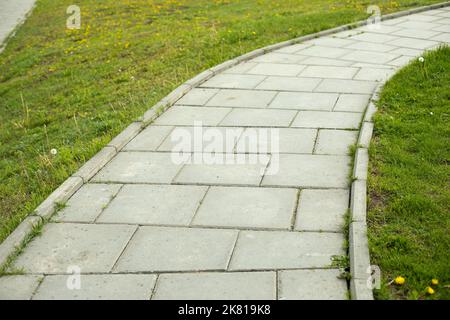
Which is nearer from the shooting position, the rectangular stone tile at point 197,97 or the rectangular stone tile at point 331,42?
the rectangular stone tile at point 197,97

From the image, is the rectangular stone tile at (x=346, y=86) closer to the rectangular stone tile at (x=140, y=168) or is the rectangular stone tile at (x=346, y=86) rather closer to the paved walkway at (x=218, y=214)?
the paved walkway at (x=218, y=214)

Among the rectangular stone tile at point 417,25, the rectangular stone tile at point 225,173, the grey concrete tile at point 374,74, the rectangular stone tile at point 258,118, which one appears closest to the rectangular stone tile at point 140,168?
the rectangular stone tile at point 225,173

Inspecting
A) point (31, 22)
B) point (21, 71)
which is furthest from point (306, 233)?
point (31, 22)

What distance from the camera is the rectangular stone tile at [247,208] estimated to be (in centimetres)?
409

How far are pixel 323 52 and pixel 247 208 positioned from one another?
5.00 meters

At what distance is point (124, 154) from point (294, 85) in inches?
108

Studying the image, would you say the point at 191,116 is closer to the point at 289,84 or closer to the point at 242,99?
the point at 242,99

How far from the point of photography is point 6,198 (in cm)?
497

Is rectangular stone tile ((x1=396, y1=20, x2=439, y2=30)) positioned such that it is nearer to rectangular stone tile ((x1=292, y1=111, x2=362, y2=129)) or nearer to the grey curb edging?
the grey curb edging

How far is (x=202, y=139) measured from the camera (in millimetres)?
5641

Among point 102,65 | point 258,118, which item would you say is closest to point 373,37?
point 258,118

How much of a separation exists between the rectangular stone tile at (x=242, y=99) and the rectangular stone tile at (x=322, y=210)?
229 cm

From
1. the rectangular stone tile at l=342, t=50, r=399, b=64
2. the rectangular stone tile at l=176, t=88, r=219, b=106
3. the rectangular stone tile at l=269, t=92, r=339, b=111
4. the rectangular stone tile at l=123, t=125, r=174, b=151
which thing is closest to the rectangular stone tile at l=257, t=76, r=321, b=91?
the rectangular stone tile at l=269, t=92, r=339, b=111
